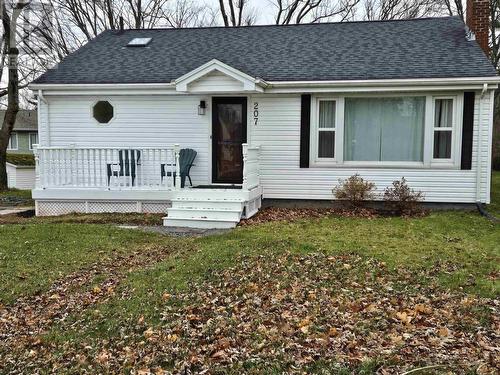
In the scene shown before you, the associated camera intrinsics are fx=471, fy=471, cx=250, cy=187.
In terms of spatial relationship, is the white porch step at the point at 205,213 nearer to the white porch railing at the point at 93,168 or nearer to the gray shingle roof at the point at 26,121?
the white porch railing at the point at 93,168

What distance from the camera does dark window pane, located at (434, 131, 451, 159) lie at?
33.3 ft

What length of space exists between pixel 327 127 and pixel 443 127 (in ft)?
8.09

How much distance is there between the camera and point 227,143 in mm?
11125

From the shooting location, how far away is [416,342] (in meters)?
3.62

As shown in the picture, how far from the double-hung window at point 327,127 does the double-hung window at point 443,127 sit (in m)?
2.16

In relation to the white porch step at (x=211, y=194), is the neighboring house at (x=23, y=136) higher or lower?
higher

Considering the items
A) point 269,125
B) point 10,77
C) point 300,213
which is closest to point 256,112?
point 269,125

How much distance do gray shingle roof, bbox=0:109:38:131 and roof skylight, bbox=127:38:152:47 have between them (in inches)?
983

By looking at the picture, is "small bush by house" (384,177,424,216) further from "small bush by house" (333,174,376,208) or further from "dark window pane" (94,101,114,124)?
"dark window pane" (94,101,114,124)

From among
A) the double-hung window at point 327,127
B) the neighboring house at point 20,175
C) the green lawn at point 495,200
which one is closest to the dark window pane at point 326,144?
the double-hung window at point 327,127

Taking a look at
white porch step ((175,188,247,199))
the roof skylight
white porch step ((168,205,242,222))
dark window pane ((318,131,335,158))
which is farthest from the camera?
the roof skylight

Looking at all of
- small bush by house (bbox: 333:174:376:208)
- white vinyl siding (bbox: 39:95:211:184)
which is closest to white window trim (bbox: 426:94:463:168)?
small bush by house (bbox: 333:174:376:208)

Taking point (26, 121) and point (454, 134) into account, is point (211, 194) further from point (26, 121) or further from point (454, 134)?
point (26, 121)

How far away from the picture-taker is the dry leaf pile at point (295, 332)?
346 centimetres
